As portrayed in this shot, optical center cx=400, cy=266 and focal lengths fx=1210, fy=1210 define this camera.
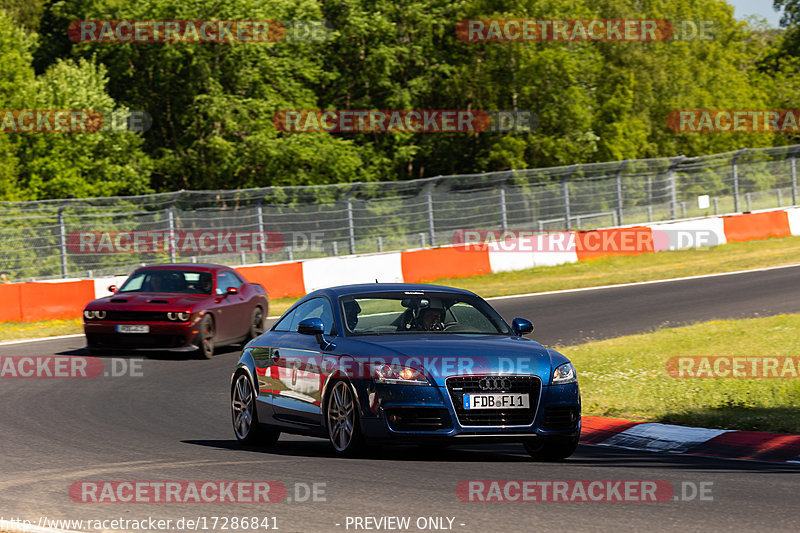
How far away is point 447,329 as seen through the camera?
9648mm

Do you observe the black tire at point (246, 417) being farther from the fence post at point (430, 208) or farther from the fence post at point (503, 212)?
the fence post at point (503, 212)

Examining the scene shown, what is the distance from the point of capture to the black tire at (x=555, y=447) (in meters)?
8.92

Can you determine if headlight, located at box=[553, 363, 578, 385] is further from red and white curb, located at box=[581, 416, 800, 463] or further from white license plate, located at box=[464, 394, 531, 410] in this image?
red and white curb, located at box=[581, 416, 800, 463]

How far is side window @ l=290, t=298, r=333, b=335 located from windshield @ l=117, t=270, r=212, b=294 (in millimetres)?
8146

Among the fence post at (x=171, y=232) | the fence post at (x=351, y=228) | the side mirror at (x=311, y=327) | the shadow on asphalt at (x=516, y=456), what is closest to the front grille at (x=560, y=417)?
the shadow on asphalt at (x=516, y=456)

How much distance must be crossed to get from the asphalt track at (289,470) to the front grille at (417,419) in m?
0.29

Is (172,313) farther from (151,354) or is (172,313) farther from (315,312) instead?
(315,312)

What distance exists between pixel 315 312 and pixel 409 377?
1.82 metres

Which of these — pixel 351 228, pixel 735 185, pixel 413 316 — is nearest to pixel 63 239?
pixel 351 228

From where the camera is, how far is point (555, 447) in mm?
9039

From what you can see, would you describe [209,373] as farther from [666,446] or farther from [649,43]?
[649,43]

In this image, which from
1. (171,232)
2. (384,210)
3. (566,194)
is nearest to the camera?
(171,232)

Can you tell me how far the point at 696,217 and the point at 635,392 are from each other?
2401 cm

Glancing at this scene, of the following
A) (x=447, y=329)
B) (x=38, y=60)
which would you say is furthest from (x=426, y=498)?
(x=38, y=60)
